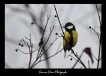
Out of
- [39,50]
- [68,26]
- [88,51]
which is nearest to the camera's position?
[39,50]

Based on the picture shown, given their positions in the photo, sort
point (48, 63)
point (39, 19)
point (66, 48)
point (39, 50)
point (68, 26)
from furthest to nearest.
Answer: point (39, 19) < point (48, 63) < point (68, 26) < point (66, 48) < point (39, 50)

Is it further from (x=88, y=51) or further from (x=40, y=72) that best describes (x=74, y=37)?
(x=40, y=72)

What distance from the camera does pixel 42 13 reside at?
492 centimetres

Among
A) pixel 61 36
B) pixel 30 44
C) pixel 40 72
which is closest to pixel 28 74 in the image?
pixel 40 72

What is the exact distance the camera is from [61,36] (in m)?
1.19

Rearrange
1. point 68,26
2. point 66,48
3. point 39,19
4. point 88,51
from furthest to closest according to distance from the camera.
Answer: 1. point 39,19
2. point 68,26
3. point 66,48
4. point 88,51

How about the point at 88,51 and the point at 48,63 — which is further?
the point at 48,63

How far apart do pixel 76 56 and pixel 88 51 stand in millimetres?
225

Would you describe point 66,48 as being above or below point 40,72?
above

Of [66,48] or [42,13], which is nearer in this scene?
[66,48]

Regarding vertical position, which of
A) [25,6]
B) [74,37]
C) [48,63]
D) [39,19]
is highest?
[25,6]

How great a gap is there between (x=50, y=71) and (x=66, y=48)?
9.1 inches

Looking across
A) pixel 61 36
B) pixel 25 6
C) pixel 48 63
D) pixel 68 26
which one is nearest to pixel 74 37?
pixel 68 26

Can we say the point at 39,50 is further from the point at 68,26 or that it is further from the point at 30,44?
the point at 68,26
